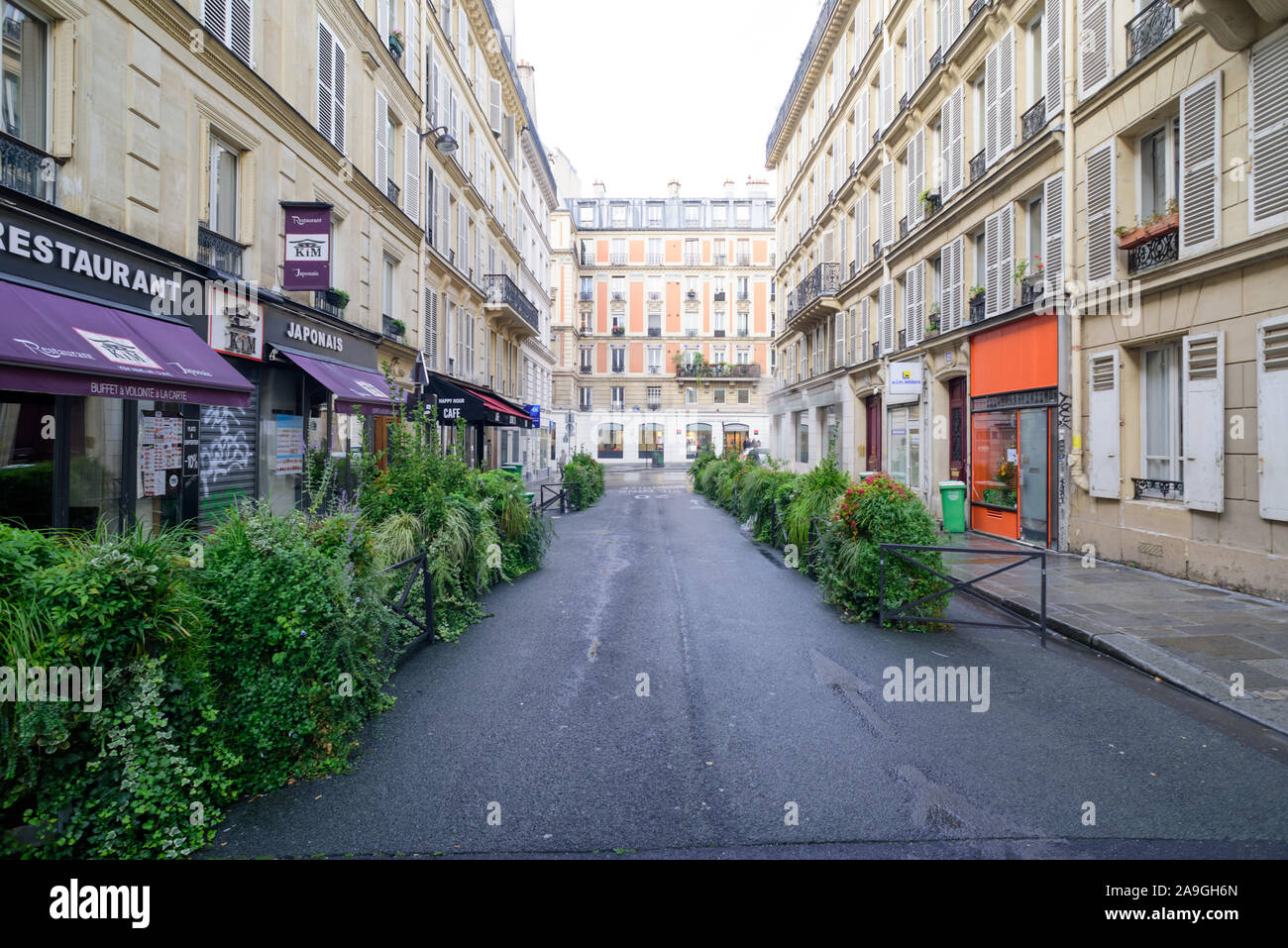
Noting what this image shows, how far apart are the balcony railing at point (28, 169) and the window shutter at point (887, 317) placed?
18.4 metres

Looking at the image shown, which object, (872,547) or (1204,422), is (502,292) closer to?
(872,547)

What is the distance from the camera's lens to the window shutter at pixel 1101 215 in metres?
10.7

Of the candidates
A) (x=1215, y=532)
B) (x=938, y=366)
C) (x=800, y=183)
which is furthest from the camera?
(x=800, y=183)

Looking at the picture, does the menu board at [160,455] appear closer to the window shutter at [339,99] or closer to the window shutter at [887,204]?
the window shutter at [339,99]

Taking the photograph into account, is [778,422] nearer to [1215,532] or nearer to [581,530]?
[581,530]

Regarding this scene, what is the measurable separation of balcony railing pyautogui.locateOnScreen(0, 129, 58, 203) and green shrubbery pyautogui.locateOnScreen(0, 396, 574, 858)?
5673mm

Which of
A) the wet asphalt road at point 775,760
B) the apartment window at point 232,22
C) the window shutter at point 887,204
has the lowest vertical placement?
the wet asphalt road at point 775,760

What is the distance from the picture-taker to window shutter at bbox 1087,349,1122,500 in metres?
10.6

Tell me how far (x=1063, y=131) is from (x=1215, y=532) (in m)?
7.22

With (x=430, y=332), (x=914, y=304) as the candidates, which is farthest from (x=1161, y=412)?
(x=430, y=332)

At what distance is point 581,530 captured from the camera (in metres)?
16.0

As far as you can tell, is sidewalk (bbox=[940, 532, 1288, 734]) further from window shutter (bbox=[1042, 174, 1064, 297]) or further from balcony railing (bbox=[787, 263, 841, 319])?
balcony railing (bbox=[787, 263, 841, 319])

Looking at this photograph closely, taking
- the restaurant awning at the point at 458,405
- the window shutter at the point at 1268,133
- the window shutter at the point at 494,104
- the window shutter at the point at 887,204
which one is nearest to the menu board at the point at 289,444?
the restaurant awning at the point at 458,405

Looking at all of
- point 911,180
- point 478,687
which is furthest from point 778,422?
point 478,687
